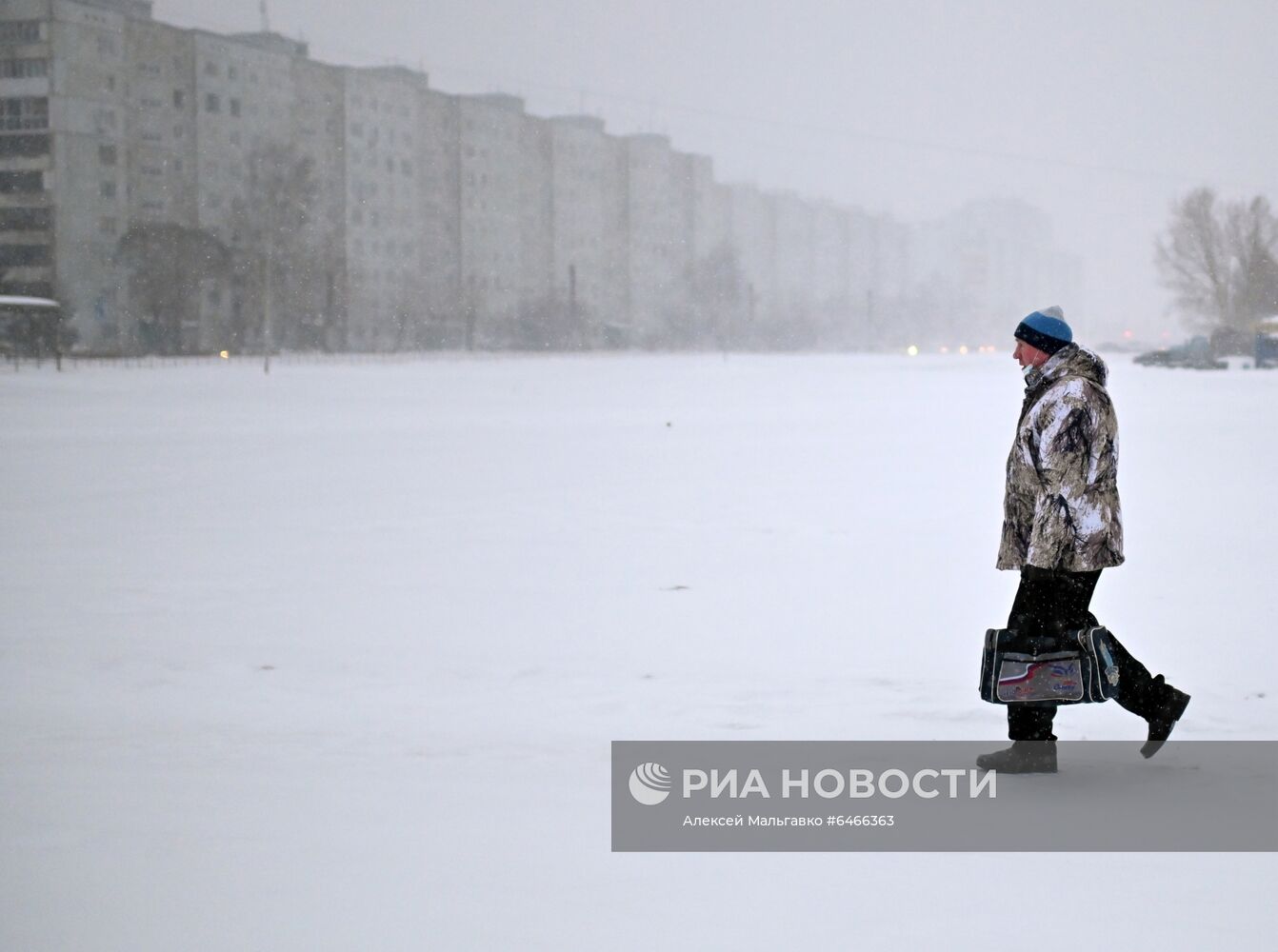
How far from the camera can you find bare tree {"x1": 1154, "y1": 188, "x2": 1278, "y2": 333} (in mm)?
86500

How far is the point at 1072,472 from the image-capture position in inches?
185

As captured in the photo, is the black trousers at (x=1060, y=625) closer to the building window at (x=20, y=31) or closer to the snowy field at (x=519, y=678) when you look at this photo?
the snowy field at (x=519, y=678)

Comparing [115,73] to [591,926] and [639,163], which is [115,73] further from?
[591,926]

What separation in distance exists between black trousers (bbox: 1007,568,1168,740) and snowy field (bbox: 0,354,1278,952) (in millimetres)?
650

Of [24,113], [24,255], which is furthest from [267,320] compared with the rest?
[24,113]

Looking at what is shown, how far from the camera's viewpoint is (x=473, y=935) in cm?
368

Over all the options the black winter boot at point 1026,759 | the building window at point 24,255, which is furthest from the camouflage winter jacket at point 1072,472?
the building window at point 24,255

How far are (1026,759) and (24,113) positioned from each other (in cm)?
7899

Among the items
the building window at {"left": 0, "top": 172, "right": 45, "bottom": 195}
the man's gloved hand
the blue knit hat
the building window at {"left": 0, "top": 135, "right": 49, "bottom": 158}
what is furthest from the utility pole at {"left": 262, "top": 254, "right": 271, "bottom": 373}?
the man's gloved hand

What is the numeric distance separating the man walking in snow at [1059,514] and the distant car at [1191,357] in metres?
52.2

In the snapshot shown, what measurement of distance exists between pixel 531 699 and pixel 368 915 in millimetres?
2448

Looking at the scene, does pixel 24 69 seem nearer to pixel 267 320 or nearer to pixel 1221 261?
pixel 267 320

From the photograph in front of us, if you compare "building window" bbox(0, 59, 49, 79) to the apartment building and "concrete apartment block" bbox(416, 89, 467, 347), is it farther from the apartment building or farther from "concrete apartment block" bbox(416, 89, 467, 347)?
"concrete apartment block" bbox(416, 89, 467, 347)

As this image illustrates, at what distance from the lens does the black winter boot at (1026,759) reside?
4.91 meters
